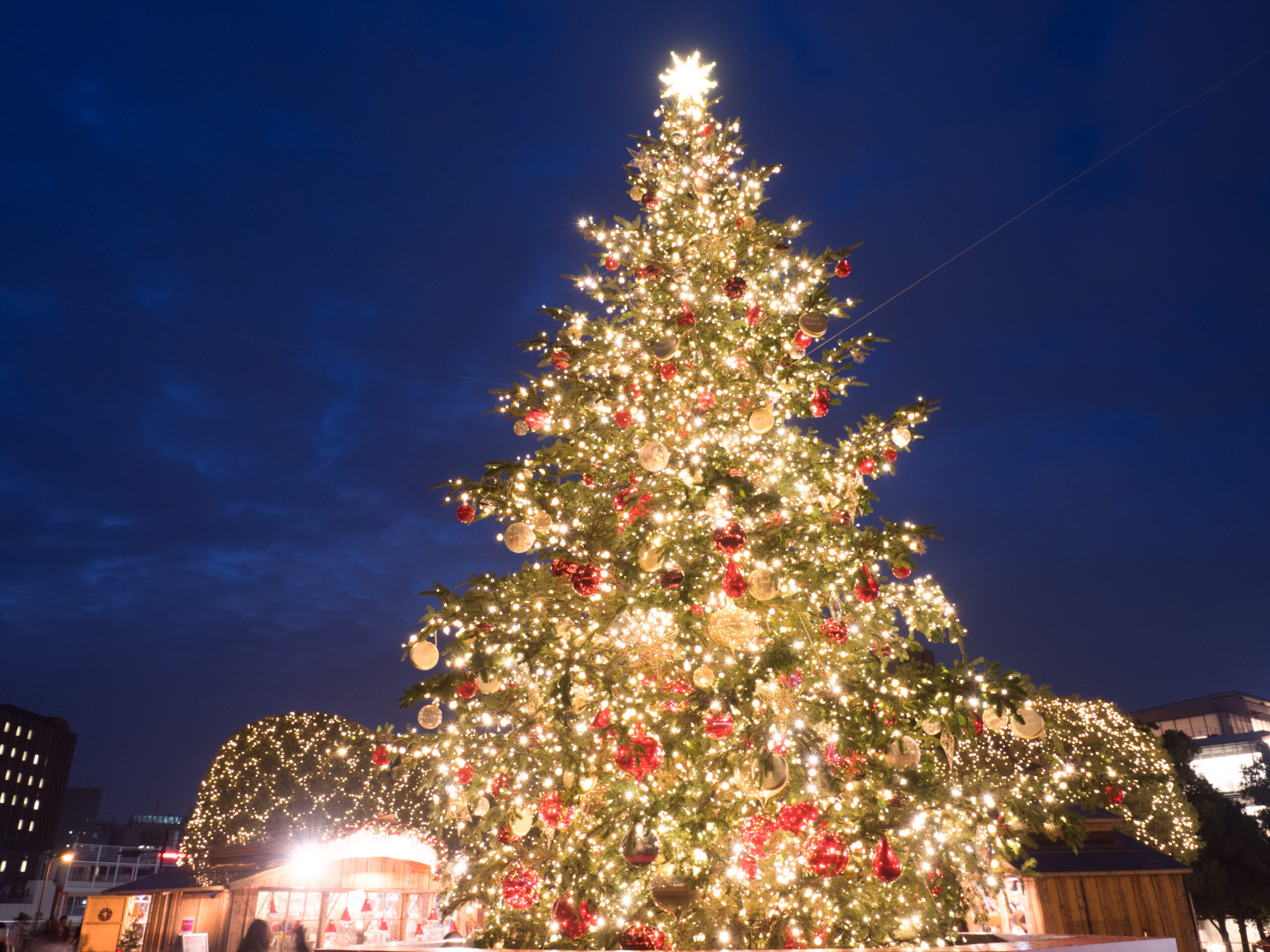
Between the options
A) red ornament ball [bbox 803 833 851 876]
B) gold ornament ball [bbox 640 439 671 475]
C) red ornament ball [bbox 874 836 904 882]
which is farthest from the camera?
gold ornament ball [bbox 640 439 671 475]

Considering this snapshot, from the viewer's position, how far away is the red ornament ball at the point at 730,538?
5059 millimetres

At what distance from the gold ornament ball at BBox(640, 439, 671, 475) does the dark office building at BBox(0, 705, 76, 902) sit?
105115mm

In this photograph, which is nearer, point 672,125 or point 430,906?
point 672,125

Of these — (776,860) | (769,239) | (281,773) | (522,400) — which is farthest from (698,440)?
(281,773)

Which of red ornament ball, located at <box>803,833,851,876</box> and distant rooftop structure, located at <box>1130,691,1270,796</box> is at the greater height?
distant rooftop structure, located at <box>1130,691,1270,796</box>

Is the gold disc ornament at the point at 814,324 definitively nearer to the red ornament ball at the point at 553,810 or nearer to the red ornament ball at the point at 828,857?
the red ornament ball at the point at 828,857

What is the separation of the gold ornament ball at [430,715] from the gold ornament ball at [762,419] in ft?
12.4

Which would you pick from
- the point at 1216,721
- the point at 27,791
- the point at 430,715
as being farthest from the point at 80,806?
the point at 1216,721

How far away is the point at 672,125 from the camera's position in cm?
837

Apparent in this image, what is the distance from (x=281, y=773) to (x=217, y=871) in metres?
2.66

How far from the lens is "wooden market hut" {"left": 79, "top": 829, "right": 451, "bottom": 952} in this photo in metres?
17.2

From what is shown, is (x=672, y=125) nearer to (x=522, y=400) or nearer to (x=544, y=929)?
(x=522, y=400)

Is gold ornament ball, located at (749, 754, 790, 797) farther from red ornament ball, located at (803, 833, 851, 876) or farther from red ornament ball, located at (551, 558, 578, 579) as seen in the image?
red ornament ball, located at (551, 558, 578, 579)

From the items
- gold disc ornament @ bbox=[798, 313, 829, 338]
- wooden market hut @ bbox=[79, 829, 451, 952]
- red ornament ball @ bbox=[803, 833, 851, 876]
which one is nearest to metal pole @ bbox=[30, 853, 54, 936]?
wooden market hut @ bbox=[79, 829, 451, 952]
